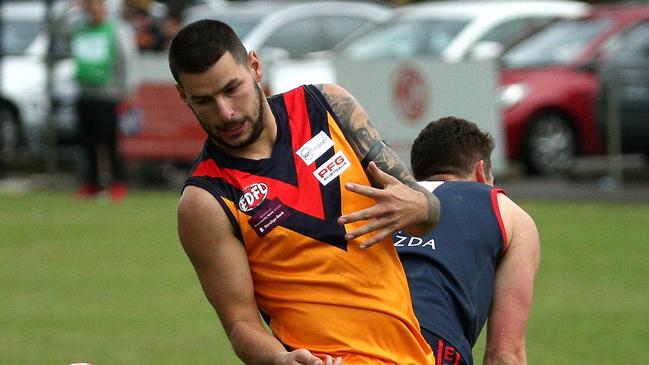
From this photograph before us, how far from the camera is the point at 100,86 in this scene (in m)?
17.8

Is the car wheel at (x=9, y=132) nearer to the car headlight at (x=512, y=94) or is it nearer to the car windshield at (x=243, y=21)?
the car windshield at (x=243, y=21)

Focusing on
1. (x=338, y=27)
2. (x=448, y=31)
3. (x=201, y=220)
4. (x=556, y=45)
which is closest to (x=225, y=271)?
(x=201, y=220)

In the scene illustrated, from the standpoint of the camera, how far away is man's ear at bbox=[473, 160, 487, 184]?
18.3 feet

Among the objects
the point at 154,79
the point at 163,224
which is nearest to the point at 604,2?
the point at 154,79

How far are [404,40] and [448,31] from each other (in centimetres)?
60

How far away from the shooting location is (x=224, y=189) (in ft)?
15.8

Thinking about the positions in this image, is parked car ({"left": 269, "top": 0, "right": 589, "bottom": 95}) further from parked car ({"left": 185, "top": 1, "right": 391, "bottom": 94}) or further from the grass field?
the grass field

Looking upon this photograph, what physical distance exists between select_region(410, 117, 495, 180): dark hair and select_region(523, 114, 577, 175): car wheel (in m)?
12.4

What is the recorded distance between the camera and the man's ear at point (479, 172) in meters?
5.59

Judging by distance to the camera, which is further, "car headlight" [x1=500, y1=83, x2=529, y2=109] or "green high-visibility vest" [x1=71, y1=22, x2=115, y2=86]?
"car headlight" [x1=500, y1=83, x2=529, y2=109]

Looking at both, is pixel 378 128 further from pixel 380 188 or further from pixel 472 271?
pixel 380 188

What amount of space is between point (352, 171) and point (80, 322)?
547cm

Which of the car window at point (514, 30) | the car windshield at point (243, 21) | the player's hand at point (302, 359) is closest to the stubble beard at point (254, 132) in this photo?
the player's hand at point (302, 359)

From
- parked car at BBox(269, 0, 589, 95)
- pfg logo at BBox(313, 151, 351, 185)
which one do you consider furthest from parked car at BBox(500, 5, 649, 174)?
pfg logo at BBox(313, 151, 351, 185)
